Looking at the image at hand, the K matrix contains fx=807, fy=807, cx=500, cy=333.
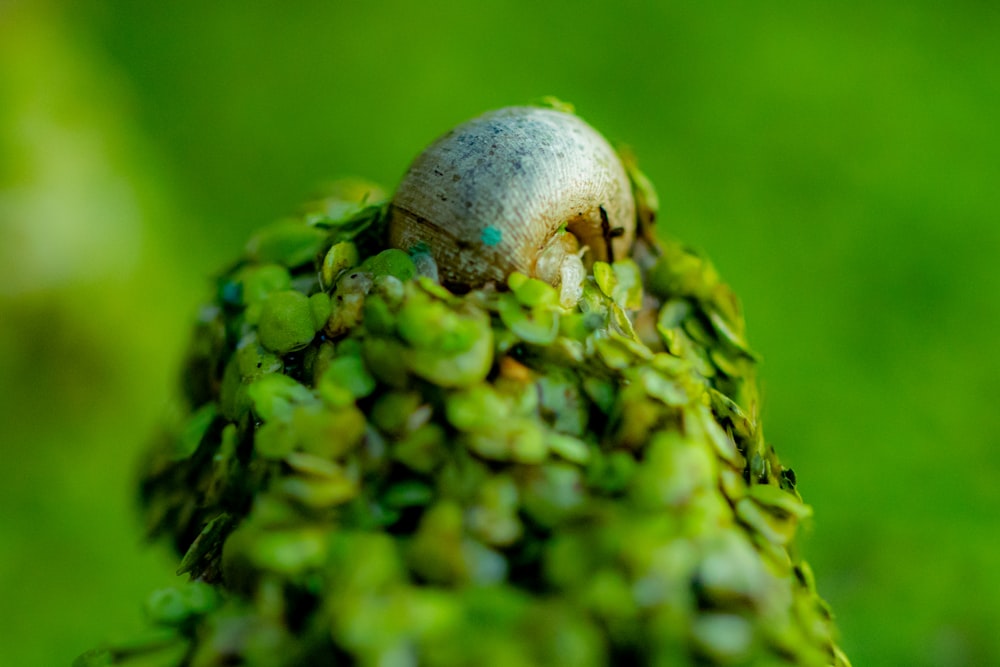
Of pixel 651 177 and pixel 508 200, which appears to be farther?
pixel 651 177

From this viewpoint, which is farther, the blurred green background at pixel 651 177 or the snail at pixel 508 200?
the blurred green background at pixel 651 177

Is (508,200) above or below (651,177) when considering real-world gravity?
above

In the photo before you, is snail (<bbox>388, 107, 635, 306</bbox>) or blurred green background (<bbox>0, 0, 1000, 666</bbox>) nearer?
snail (<bbox>388, 107, 635, 306</bbox>)
